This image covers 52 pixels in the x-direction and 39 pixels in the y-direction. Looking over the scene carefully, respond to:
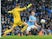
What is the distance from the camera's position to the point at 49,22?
10117 mm

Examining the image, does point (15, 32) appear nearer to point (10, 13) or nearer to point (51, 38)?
point (10, 13)

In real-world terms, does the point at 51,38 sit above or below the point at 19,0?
below

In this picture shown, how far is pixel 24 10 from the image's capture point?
33.3 feet

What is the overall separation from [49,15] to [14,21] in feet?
4.79

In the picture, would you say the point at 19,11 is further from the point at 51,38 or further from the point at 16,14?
the point at 51,38

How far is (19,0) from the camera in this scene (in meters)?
10.2

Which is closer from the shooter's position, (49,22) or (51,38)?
(51,38)

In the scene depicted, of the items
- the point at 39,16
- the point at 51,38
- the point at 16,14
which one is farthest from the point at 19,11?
the point at 51,38

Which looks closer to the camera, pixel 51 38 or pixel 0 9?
pixel 51 38

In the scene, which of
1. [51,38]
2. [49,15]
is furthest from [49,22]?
[51,38]

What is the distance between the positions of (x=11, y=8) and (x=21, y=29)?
3.19 ft

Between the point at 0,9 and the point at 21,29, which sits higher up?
the point at 0,9

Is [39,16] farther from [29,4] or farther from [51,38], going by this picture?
[51,38]

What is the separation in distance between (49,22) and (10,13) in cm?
161
